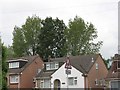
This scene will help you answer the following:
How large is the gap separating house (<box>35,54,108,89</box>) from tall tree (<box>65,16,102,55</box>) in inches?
509

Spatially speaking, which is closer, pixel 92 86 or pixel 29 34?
pixel 92 86

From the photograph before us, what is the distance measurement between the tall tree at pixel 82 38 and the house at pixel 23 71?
11.8 meters

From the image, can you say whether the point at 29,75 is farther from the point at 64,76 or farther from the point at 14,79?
the point at 64,76

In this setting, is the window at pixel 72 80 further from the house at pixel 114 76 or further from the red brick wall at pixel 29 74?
the red brick wall at pixel 29 74

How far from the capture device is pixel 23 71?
56625mm

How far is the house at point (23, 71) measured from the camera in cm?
5644

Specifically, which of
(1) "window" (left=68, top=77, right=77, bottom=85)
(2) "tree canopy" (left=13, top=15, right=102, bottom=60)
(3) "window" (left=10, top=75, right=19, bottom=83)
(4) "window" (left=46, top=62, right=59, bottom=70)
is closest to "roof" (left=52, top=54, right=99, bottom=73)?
(1) "window" (left=68, top=77, right=77, bottom=85)

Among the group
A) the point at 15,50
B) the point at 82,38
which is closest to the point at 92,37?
the point at 82,38

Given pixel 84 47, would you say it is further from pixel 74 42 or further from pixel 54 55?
pixel 54 55

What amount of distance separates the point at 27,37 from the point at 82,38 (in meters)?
11.6

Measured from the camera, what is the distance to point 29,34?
74938mm

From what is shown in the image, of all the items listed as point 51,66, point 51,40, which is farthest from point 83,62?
point 51,40

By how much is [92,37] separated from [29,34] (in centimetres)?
1284

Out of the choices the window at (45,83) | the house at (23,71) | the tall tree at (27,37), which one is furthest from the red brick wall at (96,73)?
the tall tree at (27,37)
